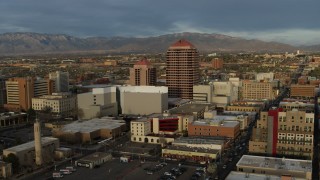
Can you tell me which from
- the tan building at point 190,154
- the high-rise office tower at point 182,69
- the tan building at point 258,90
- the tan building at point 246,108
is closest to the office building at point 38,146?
the tan building at point 190,154

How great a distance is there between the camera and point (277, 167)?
2816 cm

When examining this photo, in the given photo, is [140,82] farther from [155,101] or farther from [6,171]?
[6,171]

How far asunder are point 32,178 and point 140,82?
38152mm

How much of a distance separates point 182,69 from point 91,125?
76.6 feet

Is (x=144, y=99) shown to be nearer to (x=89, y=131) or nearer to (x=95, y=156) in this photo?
(x=89, y=131)

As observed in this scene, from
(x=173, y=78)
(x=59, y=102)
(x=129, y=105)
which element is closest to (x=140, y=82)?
(x=173, y=78)

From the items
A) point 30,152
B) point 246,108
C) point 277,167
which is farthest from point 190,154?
point 246,108

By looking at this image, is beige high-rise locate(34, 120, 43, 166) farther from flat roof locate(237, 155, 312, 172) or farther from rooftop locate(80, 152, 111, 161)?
flat roof locate(237, 155, 312, 172)

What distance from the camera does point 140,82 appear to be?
6669 centimetres

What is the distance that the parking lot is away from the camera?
3012cm

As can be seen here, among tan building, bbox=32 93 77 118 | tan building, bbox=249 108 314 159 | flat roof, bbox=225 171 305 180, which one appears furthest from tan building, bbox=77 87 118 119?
flat roof, bbox=225 171 305 180

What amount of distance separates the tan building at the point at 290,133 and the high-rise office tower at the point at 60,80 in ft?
151

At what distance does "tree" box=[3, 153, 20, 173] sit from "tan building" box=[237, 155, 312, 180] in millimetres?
17870

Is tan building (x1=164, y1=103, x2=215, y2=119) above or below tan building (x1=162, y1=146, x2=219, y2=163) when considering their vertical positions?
above
